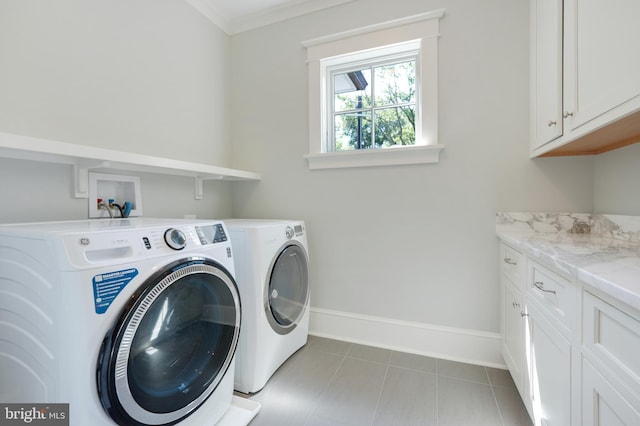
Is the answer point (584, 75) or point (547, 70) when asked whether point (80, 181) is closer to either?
point (584, 75)

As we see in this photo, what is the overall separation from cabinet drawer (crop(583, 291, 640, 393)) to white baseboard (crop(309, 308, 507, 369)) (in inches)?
43.9

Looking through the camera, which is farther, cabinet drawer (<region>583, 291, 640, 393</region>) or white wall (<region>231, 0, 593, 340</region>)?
white wall (<region>231, 0, 593, 340</region>)

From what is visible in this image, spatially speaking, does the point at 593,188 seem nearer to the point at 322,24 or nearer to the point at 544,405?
the point at 544,405

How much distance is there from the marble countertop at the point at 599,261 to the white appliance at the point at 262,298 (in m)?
1.23

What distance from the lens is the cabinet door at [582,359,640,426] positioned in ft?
1.90

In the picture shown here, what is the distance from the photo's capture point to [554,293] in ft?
3.10

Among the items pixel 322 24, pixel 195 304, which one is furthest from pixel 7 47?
pixel 322 24

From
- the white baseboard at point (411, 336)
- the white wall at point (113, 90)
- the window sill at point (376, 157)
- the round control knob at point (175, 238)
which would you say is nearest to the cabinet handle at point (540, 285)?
the white baseboard at point (411, 336)

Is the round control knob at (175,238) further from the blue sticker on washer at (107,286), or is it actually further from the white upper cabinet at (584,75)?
the white upper cabinet at (584,75)

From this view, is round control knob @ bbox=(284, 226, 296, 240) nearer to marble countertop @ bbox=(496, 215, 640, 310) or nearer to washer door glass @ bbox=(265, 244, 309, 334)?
washer door glass @ bbox=(265, 244, 309, 334)

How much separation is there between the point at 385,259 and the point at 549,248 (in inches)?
39.6

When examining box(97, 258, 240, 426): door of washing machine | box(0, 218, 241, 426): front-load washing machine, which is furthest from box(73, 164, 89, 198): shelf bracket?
box(97, 258, 240, 426): door of washing machine

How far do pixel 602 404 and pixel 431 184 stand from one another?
134 cm

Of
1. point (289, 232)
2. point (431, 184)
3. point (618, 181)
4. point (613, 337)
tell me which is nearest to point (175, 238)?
point (289, 232)
